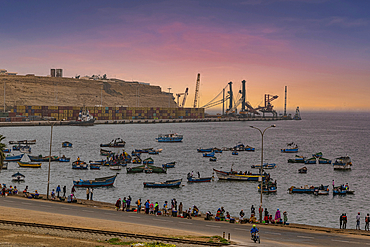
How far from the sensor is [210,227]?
3100 centimetres

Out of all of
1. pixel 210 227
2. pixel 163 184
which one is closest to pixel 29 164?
pixel 163 184

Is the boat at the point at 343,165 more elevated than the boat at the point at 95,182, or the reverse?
the boat at the point at 343,165

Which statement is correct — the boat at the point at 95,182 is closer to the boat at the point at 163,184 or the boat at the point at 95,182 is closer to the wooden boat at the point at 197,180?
the boat at the point at 163,184

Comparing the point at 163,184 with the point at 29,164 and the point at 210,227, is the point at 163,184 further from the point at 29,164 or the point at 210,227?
the point at 29,164

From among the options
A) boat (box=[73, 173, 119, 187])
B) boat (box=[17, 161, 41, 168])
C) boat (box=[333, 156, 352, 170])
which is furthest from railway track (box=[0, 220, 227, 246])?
boat (box=[333, 156, 352, 170])

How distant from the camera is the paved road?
87.1ft

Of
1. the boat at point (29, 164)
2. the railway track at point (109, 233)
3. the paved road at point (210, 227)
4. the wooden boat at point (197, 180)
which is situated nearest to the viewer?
the railway track at point (109, 233)

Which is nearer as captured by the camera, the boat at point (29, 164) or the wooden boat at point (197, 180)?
the wooden boat at point (197, 180)

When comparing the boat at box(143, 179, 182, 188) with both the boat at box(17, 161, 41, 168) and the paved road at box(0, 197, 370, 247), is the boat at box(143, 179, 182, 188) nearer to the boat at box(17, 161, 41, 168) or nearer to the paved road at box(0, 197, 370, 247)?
the paved road at box(0, 197, 370, 247)

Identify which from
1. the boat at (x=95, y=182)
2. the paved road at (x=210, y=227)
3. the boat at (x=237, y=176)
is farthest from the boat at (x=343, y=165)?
the paved road at (x=210, y=227)

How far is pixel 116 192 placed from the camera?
2034 inches

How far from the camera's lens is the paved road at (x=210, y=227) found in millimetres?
26547

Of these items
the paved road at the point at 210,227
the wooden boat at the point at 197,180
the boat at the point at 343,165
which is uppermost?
the boat at the point at 343,165

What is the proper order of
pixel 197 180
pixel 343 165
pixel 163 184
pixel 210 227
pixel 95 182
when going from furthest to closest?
pixel 343 165 < pixel 197 180 < pixel 163 184 < pixel 95 182 < pixel 210 227
